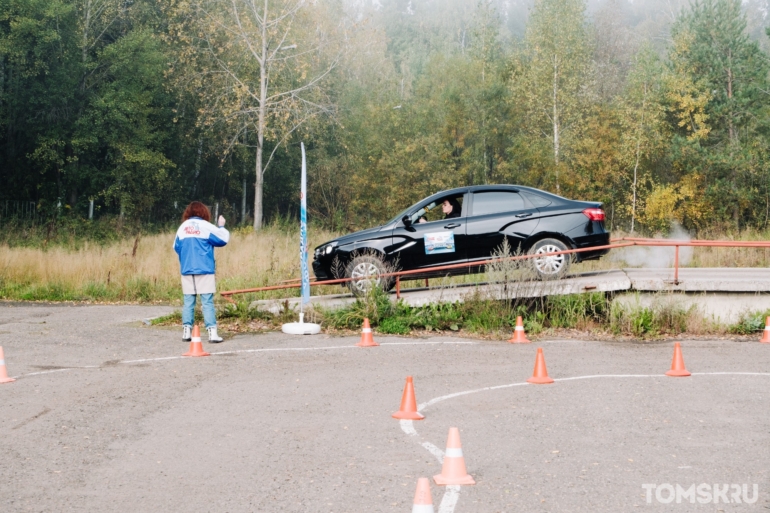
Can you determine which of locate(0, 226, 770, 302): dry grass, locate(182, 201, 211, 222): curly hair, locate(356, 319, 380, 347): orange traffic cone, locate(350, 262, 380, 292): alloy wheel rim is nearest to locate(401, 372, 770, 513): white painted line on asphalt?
locate(356, 319, 380, 347): orange traffic cone

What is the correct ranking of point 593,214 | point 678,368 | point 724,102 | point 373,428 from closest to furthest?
point 373,428
point 678,368
point 593,214
point 724,102

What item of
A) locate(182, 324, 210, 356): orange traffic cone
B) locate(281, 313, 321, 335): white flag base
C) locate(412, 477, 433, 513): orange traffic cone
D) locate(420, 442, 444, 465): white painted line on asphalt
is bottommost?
locate(420, 442, 444, 465): white painted line on asphalt

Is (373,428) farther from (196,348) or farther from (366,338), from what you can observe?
(366,338)

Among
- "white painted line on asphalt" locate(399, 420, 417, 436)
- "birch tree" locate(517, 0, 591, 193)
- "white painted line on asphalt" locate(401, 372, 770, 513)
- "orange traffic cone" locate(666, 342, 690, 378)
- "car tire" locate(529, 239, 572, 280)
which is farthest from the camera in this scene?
"birch tree" locate(517, 0, 591, 193)

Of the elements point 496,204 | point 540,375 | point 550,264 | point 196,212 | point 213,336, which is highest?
point 496,204

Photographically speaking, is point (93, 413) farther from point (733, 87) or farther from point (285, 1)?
point (733, 87)

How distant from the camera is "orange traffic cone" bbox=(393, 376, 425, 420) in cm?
817

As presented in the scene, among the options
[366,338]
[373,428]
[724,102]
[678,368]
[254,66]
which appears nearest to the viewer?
[373,428]

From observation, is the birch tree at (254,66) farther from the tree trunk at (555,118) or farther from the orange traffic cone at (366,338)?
the orange traffic cone at (366,338)

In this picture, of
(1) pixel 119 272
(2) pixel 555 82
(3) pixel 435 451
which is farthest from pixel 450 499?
(2) pixel 555 82

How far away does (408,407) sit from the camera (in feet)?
27.0

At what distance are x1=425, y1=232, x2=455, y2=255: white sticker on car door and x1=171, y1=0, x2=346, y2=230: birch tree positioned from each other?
2493 cm

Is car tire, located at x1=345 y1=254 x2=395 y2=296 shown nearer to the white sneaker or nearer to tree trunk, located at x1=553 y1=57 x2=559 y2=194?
the white sneaker

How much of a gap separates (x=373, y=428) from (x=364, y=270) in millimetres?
8324
